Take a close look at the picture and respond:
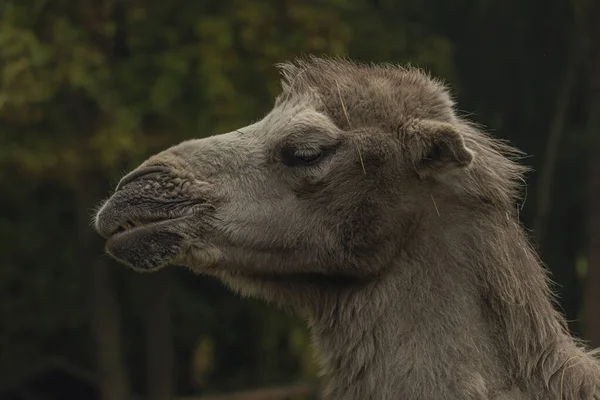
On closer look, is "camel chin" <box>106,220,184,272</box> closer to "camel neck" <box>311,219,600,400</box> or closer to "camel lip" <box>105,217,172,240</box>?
"camel lip" <box>105,217,172,240</box>

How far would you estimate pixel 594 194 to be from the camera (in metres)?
9.92

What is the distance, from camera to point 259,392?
11.3 meters

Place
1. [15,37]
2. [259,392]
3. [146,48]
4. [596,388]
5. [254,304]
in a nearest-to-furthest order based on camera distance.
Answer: [596,388]
[15,37]
[146,48]
[259,392]
[254,304]

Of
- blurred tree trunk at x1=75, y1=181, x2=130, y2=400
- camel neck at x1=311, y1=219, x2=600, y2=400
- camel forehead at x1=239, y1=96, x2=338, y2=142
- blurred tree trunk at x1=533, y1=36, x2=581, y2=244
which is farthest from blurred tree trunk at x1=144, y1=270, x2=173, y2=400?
camel neck at x1=311, y1=219, x2=600, y2=400

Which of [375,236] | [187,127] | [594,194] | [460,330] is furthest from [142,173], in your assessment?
[594,194]

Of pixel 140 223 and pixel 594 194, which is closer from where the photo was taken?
pixel 140 223

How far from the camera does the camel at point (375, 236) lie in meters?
4.12

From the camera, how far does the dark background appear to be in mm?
9328

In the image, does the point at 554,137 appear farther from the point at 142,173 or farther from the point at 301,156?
the point at 142,173

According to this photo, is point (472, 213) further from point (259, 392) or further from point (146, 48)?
point (259, 392)

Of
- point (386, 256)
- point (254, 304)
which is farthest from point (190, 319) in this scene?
point (386, 256)

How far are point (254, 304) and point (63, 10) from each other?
13.1 ft

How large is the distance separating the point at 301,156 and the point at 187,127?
205 inches

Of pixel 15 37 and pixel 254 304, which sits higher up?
pixel 15 37
